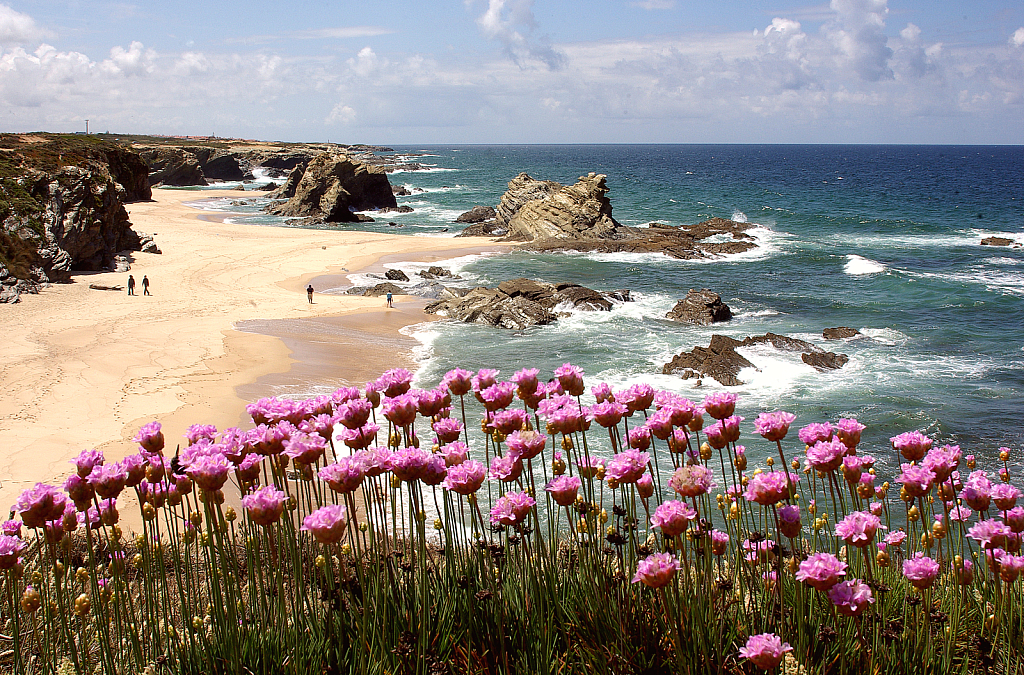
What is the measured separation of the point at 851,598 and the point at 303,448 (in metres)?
2.40

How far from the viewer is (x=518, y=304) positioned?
2503cm

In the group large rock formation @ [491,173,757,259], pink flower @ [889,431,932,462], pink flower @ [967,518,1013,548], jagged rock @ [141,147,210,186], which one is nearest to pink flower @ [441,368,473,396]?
pink flower @ [889,431,932,462]

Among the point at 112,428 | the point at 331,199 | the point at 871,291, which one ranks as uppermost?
the point at 331,199

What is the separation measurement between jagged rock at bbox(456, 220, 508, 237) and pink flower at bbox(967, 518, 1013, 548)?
146 feet

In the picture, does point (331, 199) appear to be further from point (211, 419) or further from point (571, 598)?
point (571, 598)

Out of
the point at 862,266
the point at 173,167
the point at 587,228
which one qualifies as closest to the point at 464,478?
the point at 862,266

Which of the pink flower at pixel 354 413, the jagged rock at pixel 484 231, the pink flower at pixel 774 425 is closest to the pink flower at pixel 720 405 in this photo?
the pink flower at pixel 774 425

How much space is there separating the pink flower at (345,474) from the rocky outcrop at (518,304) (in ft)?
67.3

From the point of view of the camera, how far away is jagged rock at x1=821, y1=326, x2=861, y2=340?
72.3 feet

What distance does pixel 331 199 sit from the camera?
2159 inches

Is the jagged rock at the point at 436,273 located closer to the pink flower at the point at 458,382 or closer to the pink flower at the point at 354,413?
the pink flower at the point at 458,382

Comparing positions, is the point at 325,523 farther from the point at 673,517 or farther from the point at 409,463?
the point at 673,517

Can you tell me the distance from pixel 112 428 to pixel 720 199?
6524 cm

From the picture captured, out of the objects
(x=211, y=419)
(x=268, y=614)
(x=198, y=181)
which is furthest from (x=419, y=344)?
(x=198, y=181)
